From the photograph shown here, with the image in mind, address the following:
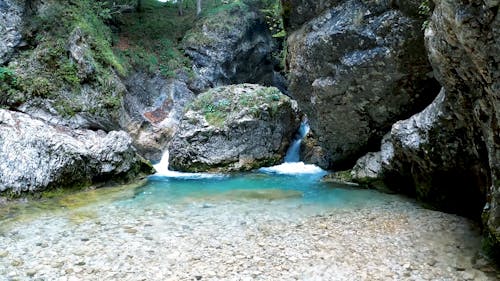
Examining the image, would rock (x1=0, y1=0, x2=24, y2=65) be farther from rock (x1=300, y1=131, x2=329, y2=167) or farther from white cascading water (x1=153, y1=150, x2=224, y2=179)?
rock (x1=300, y1=131, x2=329, y2=167)

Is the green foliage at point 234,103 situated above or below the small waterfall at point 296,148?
above

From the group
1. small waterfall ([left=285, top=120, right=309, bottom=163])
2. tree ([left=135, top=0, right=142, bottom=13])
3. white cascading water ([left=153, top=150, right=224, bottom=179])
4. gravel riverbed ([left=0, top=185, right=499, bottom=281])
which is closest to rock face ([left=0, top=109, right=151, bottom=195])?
gravel riverbed ([left=0, top=185, right=499, bottom=281])

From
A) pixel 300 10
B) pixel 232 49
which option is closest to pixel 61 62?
pixel 300 10

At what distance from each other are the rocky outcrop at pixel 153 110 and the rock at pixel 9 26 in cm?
A: 445

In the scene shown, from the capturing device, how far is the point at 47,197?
9984mm

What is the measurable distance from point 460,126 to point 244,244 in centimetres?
457

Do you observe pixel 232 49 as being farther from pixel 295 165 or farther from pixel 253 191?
pixel 253 191

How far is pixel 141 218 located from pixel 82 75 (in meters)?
8.08

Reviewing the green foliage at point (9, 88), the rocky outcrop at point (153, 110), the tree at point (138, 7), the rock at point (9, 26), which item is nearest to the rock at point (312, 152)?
the rocky outcrop at point (153, 110)

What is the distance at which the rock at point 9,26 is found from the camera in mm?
12984

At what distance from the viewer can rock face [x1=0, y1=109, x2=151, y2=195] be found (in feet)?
31.9

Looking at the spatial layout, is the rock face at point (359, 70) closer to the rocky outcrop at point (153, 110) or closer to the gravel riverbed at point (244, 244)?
the gravel riverbed at point (244, 244)

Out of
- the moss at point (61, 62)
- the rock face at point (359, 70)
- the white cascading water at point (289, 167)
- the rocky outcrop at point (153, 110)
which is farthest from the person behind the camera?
the rocky outcrop at point (153, 110)

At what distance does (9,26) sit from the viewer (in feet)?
44.1
